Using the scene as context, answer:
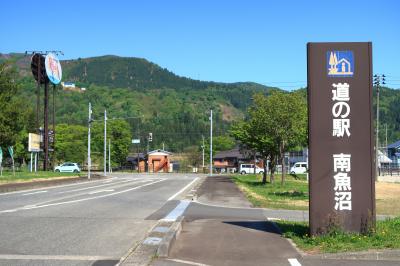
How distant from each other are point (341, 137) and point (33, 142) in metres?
51.1

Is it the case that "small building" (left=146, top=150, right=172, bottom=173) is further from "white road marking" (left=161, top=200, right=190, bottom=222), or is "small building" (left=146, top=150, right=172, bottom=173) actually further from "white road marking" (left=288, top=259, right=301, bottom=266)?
"white road marking" (left=288, top=259, right=301, bottom=266)

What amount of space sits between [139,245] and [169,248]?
58 centimetres

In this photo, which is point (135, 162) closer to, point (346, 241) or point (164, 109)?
point (164, 109)

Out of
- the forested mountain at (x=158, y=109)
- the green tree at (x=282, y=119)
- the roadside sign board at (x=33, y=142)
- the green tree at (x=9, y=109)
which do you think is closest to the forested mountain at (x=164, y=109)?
the forested mountain at (x=158, y=109)

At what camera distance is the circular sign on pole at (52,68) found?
2394 inches

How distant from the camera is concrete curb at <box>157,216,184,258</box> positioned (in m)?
9.05

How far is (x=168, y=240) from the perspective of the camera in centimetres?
999

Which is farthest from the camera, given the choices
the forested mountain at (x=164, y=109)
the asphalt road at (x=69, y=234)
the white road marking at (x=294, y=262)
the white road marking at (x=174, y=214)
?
the forested mountain at (x=164, y=109)

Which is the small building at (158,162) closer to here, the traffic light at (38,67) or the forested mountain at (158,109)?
the forested mountain at (158,109)

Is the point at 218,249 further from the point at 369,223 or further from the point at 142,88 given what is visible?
the point at 142,88

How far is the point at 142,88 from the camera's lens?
198m

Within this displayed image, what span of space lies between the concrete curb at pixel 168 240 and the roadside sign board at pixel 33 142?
46.4 metres

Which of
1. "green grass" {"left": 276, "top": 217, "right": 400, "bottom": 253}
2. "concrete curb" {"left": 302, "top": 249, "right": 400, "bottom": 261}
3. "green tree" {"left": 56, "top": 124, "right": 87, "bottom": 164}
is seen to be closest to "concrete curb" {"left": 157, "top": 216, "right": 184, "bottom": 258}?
"green grass" {"left": 276, "top": 217, "right": 400, "bottom": 253}

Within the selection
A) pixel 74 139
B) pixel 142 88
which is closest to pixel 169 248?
pixel 74 139
